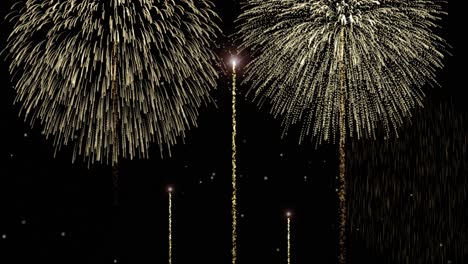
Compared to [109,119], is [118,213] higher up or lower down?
lower down

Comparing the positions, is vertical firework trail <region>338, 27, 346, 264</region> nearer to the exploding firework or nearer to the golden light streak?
the golden light streak

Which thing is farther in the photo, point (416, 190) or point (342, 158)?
point (416, 190)

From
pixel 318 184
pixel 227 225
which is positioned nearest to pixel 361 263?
pixel 318 184

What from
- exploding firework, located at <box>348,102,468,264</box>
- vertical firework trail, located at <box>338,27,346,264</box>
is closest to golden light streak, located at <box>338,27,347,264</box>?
vertical firework trail, located at <box>338,27,346,264</box>

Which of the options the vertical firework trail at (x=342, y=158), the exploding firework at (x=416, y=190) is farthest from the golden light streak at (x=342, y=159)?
the exploding firework at (x=416, y=190)

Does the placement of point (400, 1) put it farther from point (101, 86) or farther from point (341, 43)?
point (101, 86)

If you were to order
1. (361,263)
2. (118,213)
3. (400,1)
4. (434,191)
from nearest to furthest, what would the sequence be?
(400,1) → (118,213) → (361,263) → (434,191)

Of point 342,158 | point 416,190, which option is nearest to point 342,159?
point 342,158

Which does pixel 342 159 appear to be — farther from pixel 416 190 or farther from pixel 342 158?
pixel 416 190

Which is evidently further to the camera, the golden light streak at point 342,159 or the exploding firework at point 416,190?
the exploding firework at point 416,190

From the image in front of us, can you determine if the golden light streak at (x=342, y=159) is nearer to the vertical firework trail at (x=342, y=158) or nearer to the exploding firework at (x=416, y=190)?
the vertical firework trail at (x=342, y=158)

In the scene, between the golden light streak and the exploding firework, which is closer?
the golden light streak

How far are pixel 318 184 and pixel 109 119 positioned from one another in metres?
10.5

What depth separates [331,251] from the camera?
29141 mm
